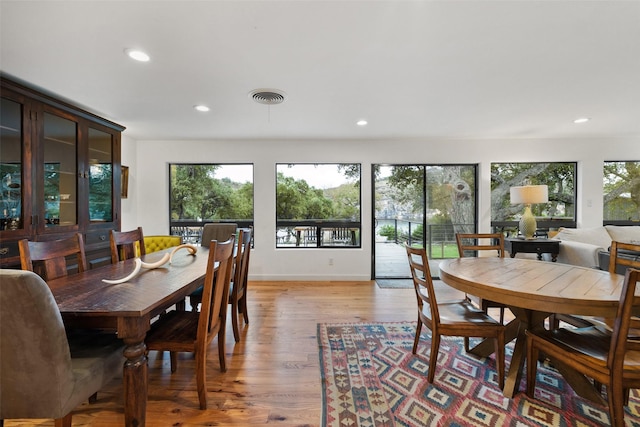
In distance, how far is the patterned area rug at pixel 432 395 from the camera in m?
1.49

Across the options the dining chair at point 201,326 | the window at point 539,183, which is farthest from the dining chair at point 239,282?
the window at point 539,183

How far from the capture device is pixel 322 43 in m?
1.75

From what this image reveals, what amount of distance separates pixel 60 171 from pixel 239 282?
2.03 metres

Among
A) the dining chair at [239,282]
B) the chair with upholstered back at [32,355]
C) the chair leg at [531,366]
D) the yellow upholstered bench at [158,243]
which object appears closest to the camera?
the chair with upholstered back at [32,355]

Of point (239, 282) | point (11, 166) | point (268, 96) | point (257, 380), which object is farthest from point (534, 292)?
point (11, 166)

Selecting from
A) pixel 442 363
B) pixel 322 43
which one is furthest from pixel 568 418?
pixel 322 43

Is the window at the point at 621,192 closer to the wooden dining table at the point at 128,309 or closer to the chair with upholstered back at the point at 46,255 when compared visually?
the wooden dining table at the point at 128,309

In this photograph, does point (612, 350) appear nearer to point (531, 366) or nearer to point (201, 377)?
point (531, 366)

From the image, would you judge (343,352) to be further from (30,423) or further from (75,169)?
(75,169)

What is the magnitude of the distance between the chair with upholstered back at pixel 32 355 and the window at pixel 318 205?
336 cm

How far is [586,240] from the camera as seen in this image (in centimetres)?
364

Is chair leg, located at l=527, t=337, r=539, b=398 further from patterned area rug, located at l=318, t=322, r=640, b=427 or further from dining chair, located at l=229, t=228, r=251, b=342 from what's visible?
dining chair, located at l=229, t=228, r=251, b=342

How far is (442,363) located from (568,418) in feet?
2.30

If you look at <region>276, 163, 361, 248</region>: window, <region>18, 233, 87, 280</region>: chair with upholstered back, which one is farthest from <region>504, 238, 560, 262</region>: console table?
<region>18, 233, 87, 280</region>: chair with upholstered back
